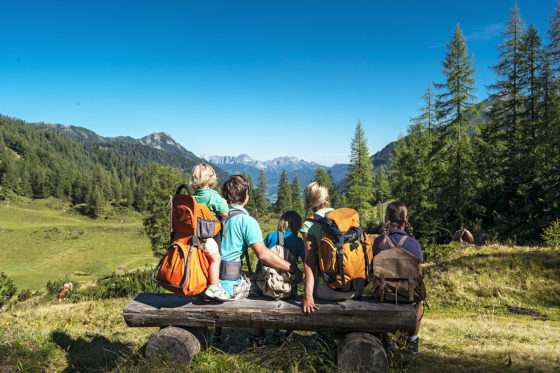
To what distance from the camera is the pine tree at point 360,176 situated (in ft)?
119

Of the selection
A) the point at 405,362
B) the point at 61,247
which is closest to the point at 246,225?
the point at 405,362

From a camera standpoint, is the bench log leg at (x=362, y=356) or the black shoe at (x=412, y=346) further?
the black shoe at (x=412, y=346)

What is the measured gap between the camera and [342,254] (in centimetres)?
378

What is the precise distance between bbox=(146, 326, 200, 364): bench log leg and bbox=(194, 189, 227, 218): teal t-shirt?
177cm

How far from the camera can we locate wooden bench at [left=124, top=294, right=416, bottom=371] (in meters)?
3.81

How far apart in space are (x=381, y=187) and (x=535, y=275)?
60.2 meters

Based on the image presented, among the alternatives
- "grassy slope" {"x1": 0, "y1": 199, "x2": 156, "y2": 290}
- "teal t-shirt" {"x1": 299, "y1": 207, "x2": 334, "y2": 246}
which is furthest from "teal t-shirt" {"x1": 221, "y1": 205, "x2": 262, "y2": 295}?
"grassy slope" {"x1": 0, "y1": 199, "x2": 156, "y2": 290}

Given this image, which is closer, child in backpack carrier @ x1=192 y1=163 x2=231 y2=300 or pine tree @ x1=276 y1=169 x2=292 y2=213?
child in backpack carrier @ x1=192 y1=163 x2=231 y2=300

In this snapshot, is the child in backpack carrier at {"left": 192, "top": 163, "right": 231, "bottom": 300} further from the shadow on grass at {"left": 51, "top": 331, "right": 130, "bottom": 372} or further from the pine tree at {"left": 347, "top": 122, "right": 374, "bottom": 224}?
the pine tree at {"left": 347, "top": 122, "right": 374, "bottom": 224}

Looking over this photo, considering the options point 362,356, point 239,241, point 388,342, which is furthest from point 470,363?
point 239,241

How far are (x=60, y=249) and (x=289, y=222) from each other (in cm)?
6248

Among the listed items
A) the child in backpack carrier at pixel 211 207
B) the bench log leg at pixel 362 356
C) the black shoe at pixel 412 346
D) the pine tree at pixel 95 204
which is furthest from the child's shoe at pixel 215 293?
the pine tree at pixel 95 204

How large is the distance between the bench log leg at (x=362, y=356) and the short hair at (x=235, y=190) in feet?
7.99

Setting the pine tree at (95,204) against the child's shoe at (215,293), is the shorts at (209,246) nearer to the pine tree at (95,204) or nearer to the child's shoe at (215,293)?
the child's shoe at (215,293)
